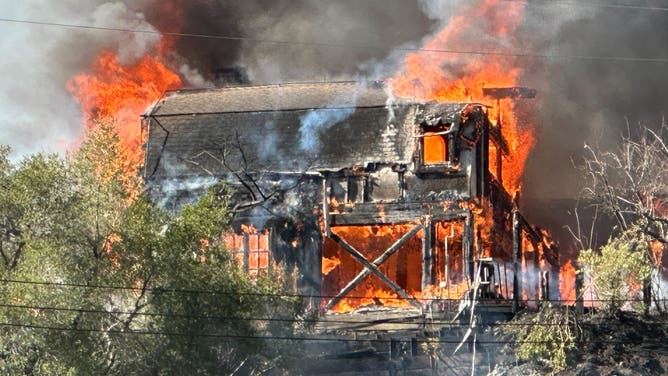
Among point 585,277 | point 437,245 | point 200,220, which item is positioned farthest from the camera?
point 437,245

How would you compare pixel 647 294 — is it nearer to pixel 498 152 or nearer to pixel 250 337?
pixel 498 152

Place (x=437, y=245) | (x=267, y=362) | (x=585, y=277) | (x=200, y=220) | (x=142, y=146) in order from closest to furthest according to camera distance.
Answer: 1. (x=200, y=220)
2. (x=267, y=362)
3. (x=585, y=277)
4. (x=437, y=245)
5. (x=142, y=146)

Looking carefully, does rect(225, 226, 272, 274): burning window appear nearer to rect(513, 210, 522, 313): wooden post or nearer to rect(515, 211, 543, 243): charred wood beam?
rect(513, 210, 522, 313): wooden post

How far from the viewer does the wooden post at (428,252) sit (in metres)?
38.2

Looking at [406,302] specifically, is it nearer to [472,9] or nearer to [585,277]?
[585,277]

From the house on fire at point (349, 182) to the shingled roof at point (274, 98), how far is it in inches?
3.2

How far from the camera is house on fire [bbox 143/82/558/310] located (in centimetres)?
3862

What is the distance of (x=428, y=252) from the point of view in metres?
38.4

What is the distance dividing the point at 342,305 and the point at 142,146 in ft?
29.7

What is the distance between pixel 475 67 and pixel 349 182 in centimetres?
594

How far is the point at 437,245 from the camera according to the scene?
39250mm

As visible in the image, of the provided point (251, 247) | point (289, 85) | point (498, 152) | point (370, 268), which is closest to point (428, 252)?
point (370, 268)

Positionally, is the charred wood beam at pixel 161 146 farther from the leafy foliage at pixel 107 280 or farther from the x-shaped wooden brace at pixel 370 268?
the leafy foliage at pixel 107 280

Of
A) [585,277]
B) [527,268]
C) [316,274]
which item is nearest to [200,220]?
[316,274]
